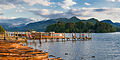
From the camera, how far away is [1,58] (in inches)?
820

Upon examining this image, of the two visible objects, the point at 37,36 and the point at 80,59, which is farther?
the point at 37,36

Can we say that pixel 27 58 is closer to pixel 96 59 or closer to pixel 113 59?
pixel 96 59

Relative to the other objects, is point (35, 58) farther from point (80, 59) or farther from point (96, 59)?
point (96, 59)

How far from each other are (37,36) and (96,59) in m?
56.9

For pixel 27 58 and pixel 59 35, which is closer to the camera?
pixel 27 58

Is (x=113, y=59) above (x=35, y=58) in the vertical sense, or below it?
below

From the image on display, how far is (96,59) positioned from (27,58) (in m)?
20.5

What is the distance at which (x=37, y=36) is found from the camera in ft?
295

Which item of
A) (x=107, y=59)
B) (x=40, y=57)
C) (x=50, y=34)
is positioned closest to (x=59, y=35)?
(x=50, y=34)

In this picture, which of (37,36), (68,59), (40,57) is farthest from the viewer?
(37,36)

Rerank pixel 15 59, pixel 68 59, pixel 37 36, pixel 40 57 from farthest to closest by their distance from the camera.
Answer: pixel 37 36 → pixel 68 59 → pixel 40 57 → pixel 15 59

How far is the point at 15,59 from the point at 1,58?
71.2 inches

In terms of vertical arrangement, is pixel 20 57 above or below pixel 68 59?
above

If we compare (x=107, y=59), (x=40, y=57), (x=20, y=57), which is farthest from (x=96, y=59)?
(x=20, y=57)
